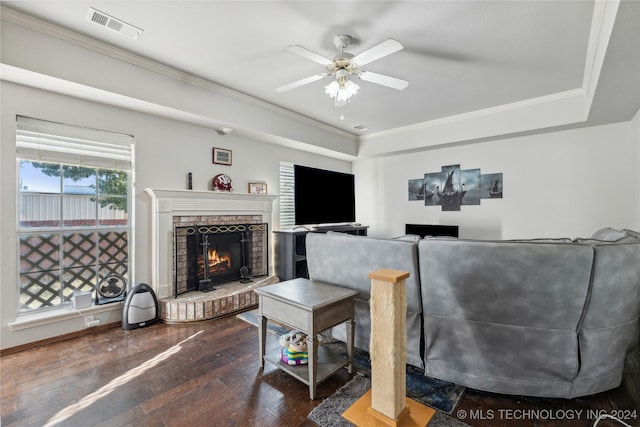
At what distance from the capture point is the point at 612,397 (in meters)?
1.67

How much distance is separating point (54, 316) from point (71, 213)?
3.02 ft

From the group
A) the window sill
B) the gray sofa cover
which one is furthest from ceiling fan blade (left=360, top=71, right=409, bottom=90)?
the window sill

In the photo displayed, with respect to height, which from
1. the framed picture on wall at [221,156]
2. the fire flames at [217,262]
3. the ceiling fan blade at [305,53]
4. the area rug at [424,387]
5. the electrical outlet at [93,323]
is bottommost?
the area rug at [424,387]

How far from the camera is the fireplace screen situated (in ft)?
10.8

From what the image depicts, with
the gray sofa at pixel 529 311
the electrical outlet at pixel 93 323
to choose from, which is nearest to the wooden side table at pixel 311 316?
the gray sofa at pixel 529 311

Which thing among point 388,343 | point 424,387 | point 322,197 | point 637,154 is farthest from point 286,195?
point 637,154

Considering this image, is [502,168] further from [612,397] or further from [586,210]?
[612,397]

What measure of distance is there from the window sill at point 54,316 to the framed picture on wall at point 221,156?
6.37 ft

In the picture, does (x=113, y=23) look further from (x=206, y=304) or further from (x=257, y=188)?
(x=206, y=304)

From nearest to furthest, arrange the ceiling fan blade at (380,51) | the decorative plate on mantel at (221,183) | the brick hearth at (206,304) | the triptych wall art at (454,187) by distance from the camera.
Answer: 1. the ceiling fan blade at (380,51)
2. the brick hearth at (206,304)
3. the decorative plate on mantel at (221,183)
4. the triptych wall art at (454,187)

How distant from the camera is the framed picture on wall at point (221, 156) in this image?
12.0ft

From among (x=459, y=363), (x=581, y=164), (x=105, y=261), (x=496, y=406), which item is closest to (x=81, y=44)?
(x=105, y=261)

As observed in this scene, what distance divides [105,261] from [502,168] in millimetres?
5147

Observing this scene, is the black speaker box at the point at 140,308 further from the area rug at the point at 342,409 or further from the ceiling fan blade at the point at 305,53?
the ceiling fan blade at the point at 305,53
